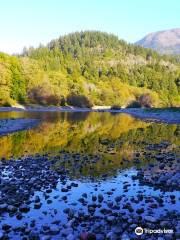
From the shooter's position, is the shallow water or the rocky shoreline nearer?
the rocky shoreline

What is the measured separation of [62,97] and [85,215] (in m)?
136

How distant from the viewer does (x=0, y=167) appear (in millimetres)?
24234

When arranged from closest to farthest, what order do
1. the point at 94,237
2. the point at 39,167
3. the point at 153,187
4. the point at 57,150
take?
the point at 94,237
the point at 153,187
the point at 39,167
the point at 57,150

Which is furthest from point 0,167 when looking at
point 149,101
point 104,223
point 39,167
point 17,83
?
point 149,101

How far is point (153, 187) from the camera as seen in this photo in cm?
1914

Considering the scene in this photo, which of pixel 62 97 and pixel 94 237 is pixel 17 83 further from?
pixel 94 237

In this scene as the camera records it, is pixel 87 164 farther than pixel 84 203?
Yes

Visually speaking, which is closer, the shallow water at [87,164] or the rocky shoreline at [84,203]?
the rocky shoreline at [84,203]

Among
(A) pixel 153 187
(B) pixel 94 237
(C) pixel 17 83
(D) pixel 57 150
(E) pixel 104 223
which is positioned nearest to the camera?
(B) pixel 94 237

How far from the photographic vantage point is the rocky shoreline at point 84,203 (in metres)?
13.1

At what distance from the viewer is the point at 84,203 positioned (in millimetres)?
16328

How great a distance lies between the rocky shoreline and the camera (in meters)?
13.1

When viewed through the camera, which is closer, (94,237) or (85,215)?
(94,237)

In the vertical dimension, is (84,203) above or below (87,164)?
above
